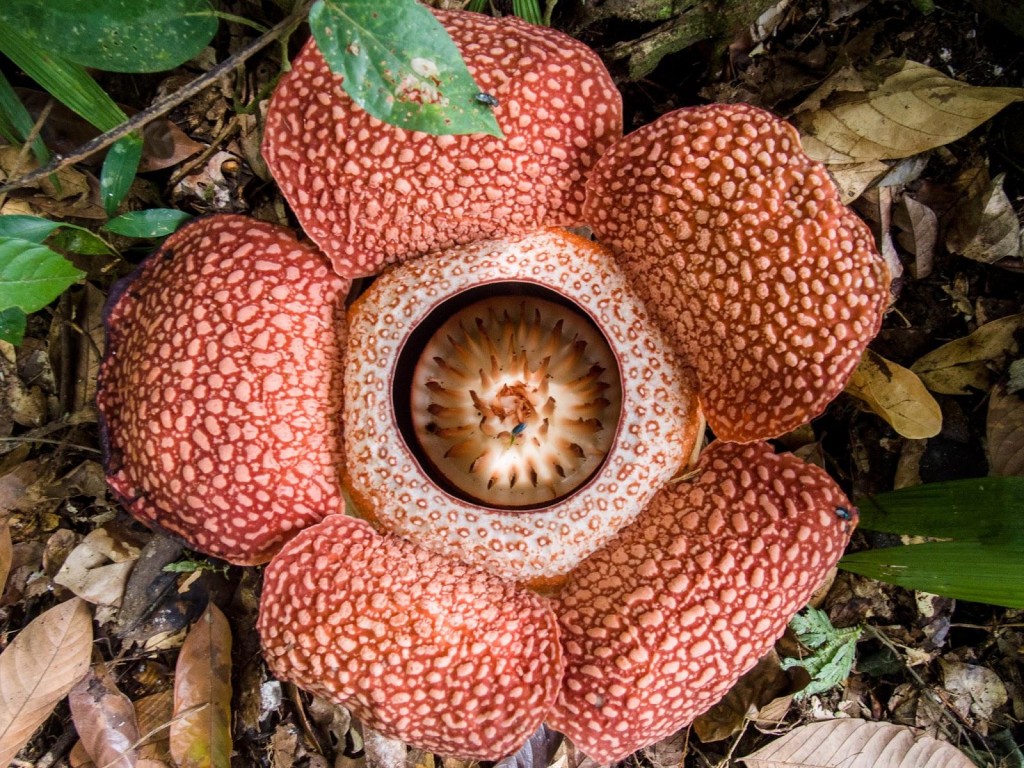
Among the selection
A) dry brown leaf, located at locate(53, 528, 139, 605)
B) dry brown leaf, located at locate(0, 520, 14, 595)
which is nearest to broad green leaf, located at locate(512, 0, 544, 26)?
dry brown leaf, located at locate(53, 528, 139, 605)

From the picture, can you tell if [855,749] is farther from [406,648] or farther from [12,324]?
[12,324]

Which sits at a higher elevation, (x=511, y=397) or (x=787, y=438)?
(x=511, y=397)

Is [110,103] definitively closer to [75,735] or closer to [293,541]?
[293,541]

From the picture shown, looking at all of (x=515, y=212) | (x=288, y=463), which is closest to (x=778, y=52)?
(x=515, y=212)

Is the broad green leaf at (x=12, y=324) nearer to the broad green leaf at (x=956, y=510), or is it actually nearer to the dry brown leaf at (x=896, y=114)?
the dry brown leaf at (x=896, y=114)

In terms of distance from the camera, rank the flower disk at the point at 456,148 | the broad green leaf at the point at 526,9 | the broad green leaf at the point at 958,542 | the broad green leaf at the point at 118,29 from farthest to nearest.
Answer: the broad green leaf at the point at 526,9, the broad green leaf at the point at 958,542, the flower disk at the point at 456,148, the broad green leaf at the point at 118,29

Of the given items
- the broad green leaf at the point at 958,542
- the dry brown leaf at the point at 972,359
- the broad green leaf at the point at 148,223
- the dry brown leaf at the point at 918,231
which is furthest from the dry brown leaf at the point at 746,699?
the broad green leaf at the point at 148,223

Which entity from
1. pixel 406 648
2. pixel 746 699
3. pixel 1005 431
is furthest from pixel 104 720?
pixel 1005 431
